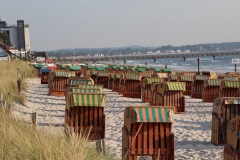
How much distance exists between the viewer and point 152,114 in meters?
5.33

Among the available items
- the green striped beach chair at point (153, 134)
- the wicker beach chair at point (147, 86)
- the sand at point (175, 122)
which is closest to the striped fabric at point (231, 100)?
the sand at point (175, 122)

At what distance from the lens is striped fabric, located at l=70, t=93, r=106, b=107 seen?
23.0 ft

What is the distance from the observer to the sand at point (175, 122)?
673 centimetres

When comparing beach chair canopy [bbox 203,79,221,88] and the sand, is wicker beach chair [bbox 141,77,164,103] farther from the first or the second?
beach chair canopy [bbox 203,79,221,88]

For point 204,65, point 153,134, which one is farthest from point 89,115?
point 204,65

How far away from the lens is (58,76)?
14844mm

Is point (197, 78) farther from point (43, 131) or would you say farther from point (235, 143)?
point (43, 131)

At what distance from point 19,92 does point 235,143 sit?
909 cm

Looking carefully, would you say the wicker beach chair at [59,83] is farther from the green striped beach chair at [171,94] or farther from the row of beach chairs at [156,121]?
the green striped beach chair at [171,94]

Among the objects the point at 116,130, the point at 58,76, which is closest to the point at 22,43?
the point at 58,76

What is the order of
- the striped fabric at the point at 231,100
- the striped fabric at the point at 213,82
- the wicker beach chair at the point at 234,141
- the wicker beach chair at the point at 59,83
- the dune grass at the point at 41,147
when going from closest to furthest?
the dune grass at the point at 41,147, the wicker beach chair at the point at 234,141, the striped fabric at the point at 231,100, the striped fabric at the point at 213,82, the wicker beach chair at the point at 59,83

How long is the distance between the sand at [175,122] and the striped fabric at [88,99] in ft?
1.84

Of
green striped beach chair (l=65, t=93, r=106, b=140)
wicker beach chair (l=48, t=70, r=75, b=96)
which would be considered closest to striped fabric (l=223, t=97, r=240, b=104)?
green striped beach chair (l=65, t=93, r=106, b=140)

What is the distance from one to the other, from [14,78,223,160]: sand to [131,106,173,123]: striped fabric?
996 mm
